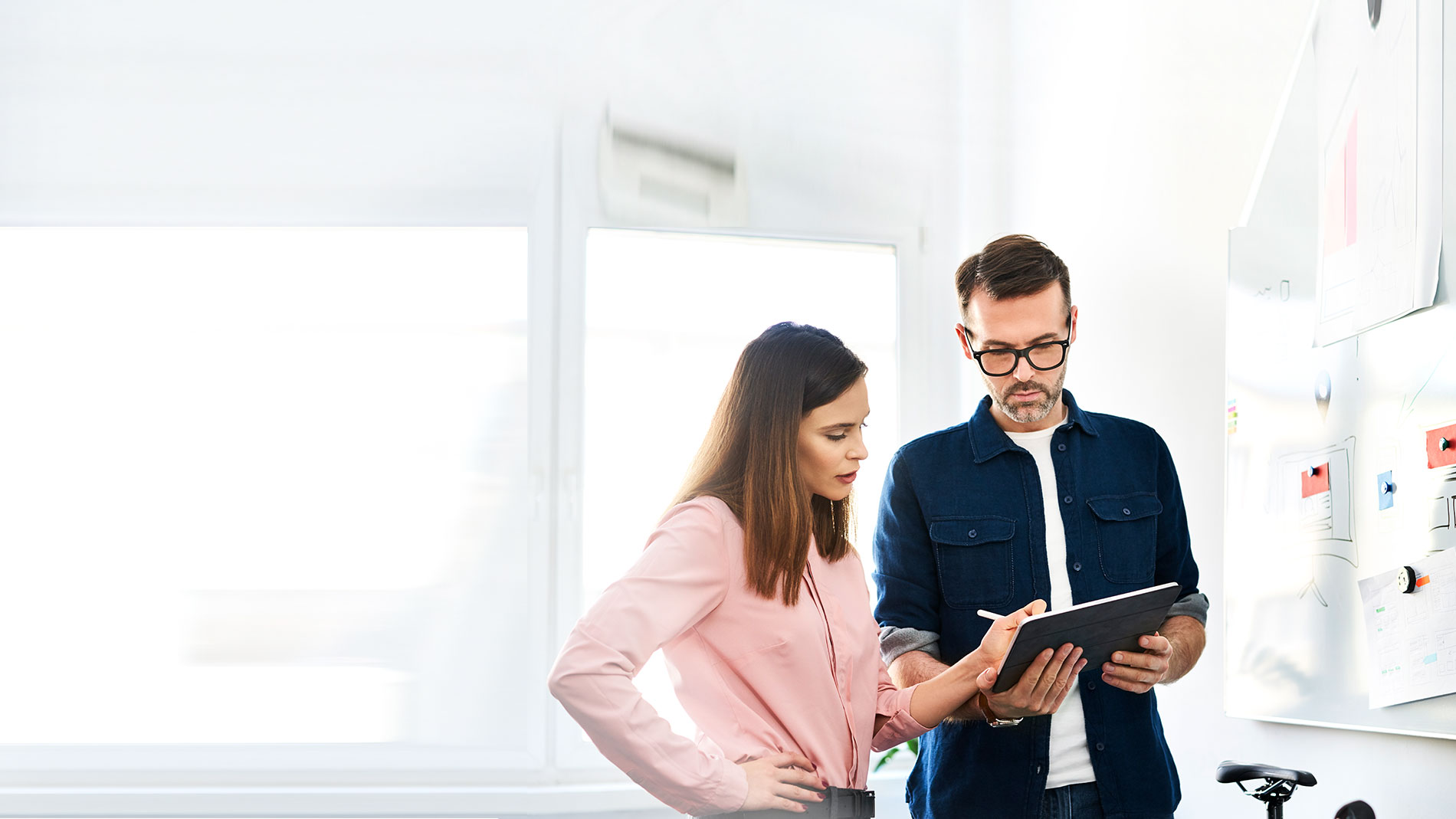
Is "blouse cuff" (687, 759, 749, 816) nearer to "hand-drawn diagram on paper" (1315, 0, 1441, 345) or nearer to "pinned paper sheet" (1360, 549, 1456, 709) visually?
"pinned paper sheet" (1360, 549, 1456, 709)

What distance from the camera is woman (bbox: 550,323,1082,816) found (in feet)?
4.07

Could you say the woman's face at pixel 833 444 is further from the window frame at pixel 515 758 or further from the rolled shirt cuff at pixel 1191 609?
the window frame at pixel 515 758

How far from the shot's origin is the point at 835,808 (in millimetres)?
1326

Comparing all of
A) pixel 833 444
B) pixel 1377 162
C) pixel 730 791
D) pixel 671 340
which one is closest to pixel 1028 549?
pixel 833 444

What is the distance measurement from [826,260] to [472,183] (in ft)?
3.72

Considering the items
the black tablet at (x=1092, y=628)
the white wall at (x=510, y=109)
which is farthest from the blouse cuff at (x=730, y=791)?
the white wall at (x=510, y=109)

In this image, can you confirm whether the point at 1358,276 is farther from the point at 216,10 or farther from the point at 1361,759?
the point at 216,10

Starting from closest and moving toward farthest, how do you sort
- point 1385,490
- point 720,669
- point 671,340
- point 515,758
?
1. point 720,669
2. point 1385,490
3. point 515,758
4. point 671,340

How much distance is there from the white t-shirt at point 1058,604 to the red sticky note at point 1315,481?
0.48 meters

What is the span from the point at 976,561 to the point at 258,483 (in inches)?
94.8

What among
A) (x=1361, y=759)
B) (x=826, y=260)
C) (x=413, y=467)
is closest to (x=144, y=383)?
(x=413, y=467)

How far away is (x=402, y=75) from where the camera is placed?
3.33 metres

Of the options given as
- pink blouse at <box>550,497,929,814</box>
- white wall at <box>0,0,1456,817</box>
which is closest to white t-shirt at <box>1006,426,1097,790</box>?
pink blouse at <box>550,497,929,814</box>

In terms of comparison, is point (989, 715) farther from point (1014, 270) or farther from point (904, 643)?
point (1014, 270)
